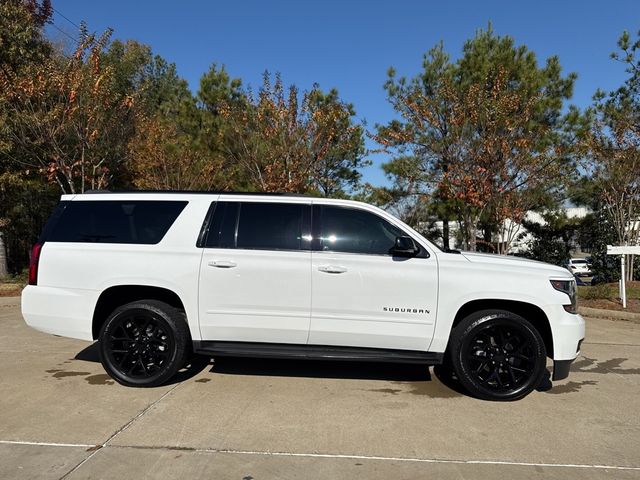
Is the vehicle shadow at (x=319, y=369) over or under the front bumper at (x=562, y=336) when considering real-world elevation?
under

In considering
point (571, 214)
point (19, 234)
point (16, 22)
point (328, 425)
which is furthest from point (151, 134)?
point (571, 214)

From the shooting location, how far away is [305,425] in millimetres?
4281

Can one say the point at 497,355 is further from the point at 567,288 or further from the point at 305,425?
the point at 305,425

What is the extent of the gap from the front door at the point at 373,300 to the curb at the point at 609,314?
6769mm

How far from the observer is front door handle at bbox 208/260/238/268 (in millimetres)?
5000

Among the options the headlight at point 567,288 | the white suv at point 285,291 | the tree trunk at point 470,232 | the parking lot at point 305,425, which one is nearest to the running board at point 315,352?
the white suv at point 285,291

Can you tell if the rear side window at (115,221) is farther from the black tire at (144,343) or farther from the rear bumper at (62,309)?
the black tire at (144,343)

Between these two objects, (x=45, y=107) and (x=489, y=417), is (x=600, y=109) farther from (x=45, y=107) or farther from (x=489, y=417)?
(x=45, y=107)

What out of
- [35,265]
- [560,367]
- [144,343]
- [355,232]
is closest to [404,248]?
[355,232]

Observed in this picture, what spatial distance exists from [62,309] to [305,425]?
2734mm

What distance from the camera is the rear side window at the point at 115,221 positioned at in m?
5.27

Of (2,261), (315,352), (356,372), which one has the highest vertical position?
(2,261)

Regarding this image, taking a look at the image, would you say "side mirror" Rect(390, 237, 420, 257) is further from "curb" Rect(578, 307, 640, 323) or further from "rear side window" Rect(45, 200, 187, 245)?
"curb" Rect(578, 307, 640, 323)

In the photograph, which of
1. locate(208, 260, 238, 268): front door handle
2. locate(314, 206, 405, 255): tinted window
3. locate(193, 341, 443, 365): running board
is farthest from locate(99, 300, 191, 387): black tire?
locate(314, 206, 405, 255): tinted window
